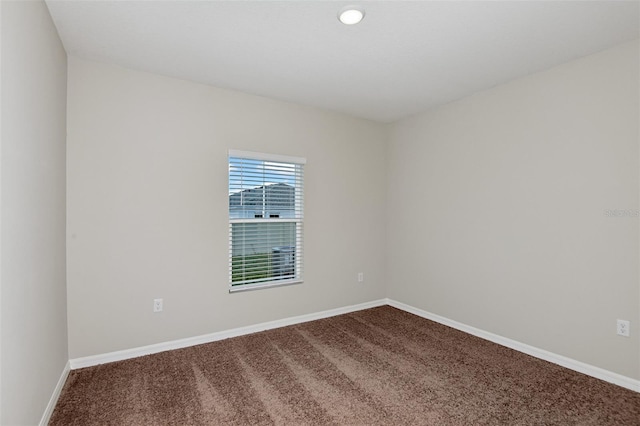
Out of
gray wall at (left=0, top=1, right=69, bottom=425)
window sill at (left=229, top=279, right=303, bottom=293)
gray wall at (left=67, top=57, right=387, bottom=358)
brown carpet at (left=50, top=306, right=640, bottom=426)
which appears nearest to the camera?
gray wall at (left=0, top=1, right=69, bottom=425)

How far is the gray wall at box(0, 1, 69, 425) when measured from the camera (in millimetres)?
1415

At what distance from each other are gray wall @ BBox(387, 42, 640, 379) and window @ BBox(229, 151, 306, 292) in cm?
155

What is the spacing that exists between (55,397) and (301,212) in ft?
8.40

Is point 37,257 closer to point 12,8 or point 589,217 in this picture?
point 12,8

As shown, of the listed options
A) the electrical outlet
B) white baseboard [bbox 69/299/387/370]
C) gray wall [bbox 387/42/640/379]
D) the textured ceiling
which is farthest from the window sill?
the electrical outlet

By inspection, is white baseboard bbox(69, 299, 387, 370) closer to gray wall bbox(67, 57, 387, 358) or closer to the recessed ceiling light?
gray wall bbox(67, 57, 387, 358)

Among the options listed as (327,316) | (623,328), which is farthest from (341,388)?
(623,328)

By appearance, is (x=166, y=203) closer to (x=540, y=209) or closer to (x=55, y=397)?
(x=55, y=397)

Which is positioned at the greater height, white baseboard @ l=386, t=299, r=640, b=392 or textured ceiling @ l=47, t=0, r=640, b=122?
textured ceiling @ l=47, t=0, r=640, b=122

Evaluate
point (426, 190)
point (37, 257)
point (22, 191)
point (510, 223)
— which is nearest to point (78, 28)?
point (22, 191)

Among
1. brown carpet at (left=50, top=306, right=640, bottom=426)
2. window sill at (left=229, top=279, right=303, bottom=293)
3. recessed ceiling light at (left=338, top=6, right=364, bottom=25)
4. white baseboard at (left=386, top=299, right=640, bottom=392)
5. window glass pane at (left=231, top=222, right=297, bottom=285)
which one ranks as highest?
recessed ceiling light at (left=338, top=6, right=364, bottom=25)

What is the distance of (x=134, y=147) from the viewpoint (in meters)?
2.82

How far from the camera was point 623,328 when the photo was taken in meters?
2.38

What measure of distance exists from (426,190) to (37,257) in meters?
3.64
